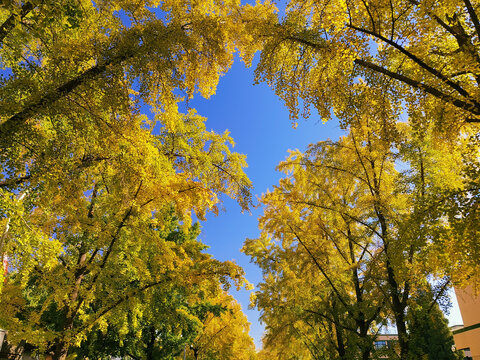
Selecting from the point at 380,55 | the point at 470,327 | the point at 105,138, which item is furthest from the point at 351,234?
the point at 470,327

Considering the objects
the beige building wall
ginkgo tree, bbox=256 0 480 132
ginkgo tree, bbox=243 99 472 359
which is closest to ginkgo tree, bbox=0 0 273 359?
ginkgo tree, bbox=256 0 480 132

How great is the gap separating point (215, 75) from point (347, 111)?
274cm

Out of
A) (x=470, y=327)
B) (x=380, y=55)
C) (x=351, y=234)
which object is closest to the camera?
(x=380, y=55)

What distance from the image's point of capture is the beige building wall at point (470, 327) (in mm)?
14930

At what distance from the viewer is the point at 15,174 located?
4.93 m

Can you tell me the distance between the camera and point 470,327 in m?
15.6

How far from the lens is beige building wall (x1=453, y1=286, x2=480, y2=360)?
14.9 m

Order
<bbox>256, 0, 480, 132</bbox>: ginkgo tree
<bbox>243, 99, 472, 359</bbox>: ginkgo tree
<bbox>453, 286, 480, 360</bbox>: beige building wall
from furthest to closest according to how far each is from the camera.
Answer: <bbox>453, 286, 480, 360</bbox>: beige building wall < <bbox>243, 99, 472, 359</bbox>: ginkgo tree < <bbox>256, 0, 480, 132</bbox>: ginkgo tree

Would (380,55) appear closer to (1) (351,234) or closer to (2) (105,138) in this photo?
(2) (105,138)

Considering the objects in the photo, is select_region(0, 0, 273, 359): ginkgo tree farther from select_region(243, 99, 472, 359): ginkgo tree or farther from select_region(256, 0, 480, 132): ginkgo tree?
select_region(243, 99, 472, 359): ginkgo tree

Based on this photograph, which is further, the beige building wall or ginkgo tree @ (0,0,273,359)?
the beige building wall

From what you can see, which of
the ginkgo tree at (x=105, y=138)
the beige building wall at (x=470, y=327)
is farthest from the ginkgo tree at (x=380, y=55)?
the beige building wall at (x=470, y=327)

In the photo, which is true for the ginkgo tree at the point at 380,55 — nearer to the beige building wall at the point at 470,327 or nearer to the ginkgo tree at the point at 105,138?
the ginkgo tree at the point at 105,138

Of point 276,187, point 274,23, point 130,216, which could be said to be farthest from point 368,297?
point 274,23
